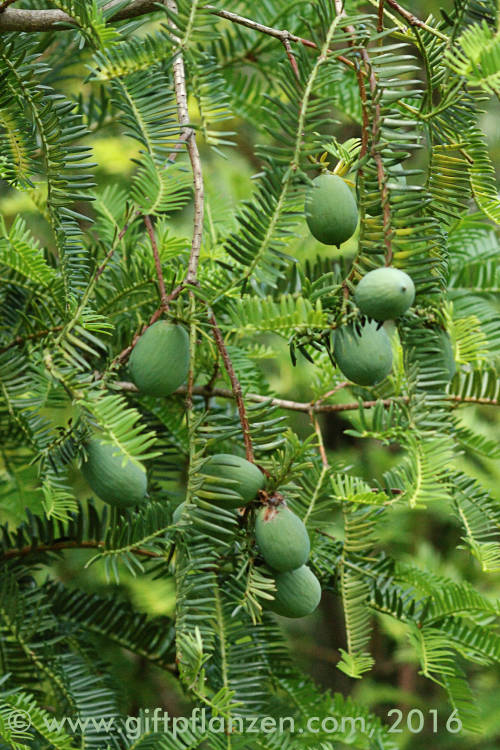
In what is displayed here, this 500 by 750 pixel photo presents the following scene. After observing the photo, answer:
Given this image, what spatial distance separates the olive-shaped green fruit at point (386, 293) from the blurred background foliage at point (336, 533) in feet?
1.18

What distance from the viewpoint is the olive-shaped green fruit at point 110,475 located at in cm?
55

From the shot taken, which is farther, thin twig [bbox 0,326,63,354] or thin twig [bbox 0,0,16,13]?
thin twig [bbox 0,326,63,354]

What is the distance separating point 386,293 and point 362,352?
0.07 metres

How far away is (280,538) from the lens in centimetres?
49

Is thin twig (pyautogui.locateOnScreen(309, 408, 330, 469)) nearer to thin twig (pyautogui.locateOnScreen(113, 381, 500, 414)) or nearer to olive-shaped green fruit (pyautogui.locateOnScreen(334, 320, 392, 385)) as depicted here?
thin twig (pyautogui.locateOnScreen(113, 381, 500, 414))

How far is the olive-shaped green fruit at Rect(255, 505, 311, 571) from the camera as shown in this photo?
0.49 meters

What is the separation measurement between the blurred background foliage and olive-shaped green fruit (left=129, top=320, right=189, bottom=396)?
0.30 m

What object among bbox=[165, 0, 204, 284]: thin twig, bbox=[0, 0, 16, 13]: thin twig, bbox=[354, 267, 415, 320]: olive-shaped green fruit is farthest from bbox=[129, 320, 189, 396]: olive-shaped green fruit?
bbox=[0, 0, 16, 13]: thin twig

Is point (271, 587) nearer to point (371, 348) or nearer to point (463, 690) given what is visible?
point (371, 348)

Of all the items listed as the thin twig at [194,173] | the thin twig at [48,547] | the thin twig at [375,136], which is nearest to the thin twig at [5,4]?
the thin twig at [194,173]

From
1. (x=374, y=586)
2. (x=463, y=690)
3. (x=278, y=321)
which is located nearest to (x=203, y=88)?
(x=278, y=321)

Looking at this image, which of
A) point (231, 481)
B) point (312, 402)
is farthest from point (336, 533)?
point (231, 481)

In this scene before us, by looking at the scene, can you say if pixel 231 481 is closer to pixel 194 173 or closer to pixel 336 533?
pixel 194 173

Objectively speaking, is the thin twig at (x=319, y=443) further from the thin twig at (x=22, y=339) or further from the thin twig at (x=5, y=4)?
the thin twig at (x=5, y=4)
